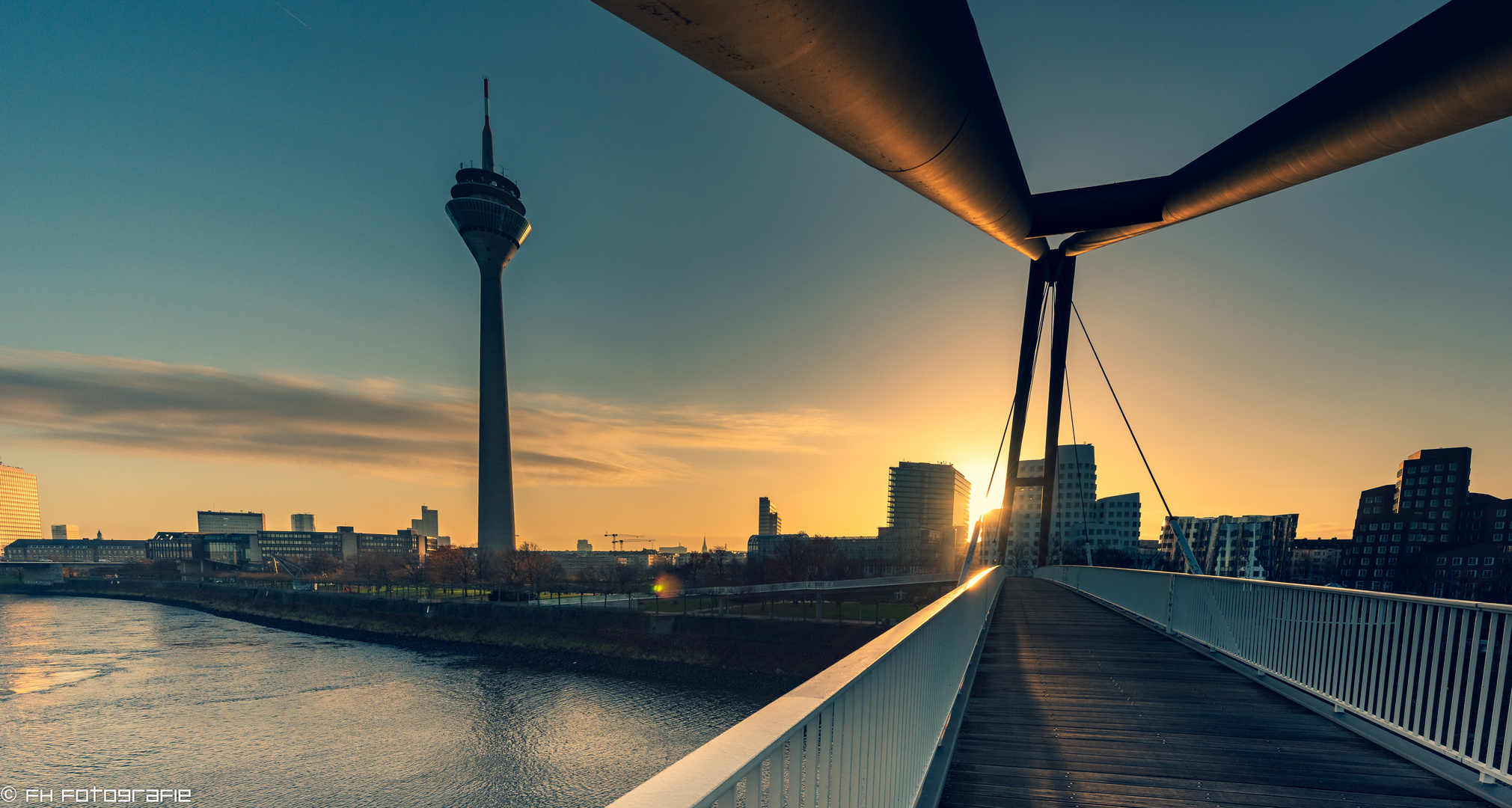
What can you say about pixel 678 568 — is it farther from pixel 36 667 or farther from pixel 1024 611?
pixel 1024 611

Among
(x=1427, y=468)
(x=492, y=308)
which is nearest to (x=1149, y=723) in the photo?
(x=1427, y=468)

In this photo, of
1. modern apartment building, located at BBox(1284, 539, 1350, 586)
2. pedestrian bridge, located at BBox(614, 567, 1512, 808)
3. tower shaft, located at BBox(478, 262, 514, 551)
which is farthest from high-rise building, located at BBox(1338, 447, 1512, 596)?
tower shaft, located at BBox(478, 262, 514, 551)

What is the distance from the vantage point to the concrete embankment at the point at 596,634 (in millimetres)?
49594

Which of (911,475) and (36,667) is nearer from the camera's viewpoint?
(36,667)

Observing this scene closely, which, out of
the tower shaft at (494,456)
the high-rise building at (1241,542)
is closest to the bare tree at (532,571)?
the tower shaft at (494,456)

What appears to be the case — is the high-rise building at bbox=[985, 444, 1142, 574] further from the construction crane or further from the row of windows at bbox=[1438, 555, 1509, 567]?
the construction crane

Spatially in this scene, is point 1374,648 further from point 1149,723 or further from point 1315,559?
point 1315,559

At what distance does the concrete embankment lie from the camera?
1953 inches

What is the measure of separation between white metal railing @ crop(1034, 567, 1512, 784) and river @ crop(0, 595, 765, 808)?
93.7ft

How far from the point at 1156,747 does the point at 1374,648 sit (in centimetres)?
241

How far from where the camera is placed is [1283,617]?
6918 mm

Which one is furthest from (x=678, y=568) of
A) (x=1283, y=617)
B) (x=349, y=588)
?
(x=1283, y=617)

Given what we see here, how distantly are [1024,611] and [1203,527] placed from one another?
395 feet

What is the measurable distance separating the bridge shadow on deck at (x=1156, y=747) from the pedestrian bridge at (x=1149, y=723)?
2 cm
